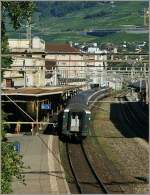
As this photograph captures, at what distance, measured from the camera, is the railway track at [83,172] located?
55.2 feet

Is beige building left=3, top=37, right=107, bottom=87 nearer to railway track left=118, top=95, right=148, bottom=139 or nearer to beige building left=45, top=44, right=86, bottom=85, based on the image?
Result: beige building left=45, top=44, right=86, bottom=85

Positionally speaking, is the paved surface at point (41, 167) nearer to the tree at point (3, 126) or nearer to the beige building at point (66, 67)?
the beige building at point (66, 67)

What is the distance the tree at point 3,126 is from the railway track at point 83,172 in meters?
6.27

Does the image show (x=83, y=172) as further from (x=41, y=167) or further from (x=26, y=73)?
(x=26, y=73)

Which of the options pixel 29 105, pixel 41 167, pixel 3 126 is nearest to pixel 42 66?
pixel 41 167

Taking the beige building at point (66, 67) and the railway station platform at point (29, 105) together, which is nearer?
the beige building at point (66, 67)

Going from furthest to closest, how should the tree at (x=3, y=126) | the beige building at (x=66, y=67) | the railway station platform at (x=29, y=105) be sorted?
the railway station platform at (x=29, y=105)
the beige building at (x=66, y=67)
the tree at (x=3, y=126)

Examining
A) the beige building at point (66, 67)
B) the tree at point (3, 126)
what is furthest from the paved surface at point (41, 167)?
the tree at point (3, 126)

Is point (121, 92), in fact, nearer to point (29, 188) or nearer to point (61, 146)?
point (61, 146)

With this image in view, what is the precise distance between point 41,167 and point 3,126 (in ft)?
31.9

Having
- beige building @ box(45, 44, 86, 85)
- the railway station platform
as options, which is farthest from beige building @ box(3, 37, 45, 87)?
the railway station platform

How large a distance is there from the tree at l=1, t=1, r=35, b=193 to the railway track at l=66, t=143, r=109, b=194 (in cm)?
627

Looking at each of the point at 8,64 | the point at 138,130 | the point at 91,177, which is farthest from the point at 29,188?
the point at 138,130

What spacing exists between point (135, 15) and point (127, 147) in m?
171
